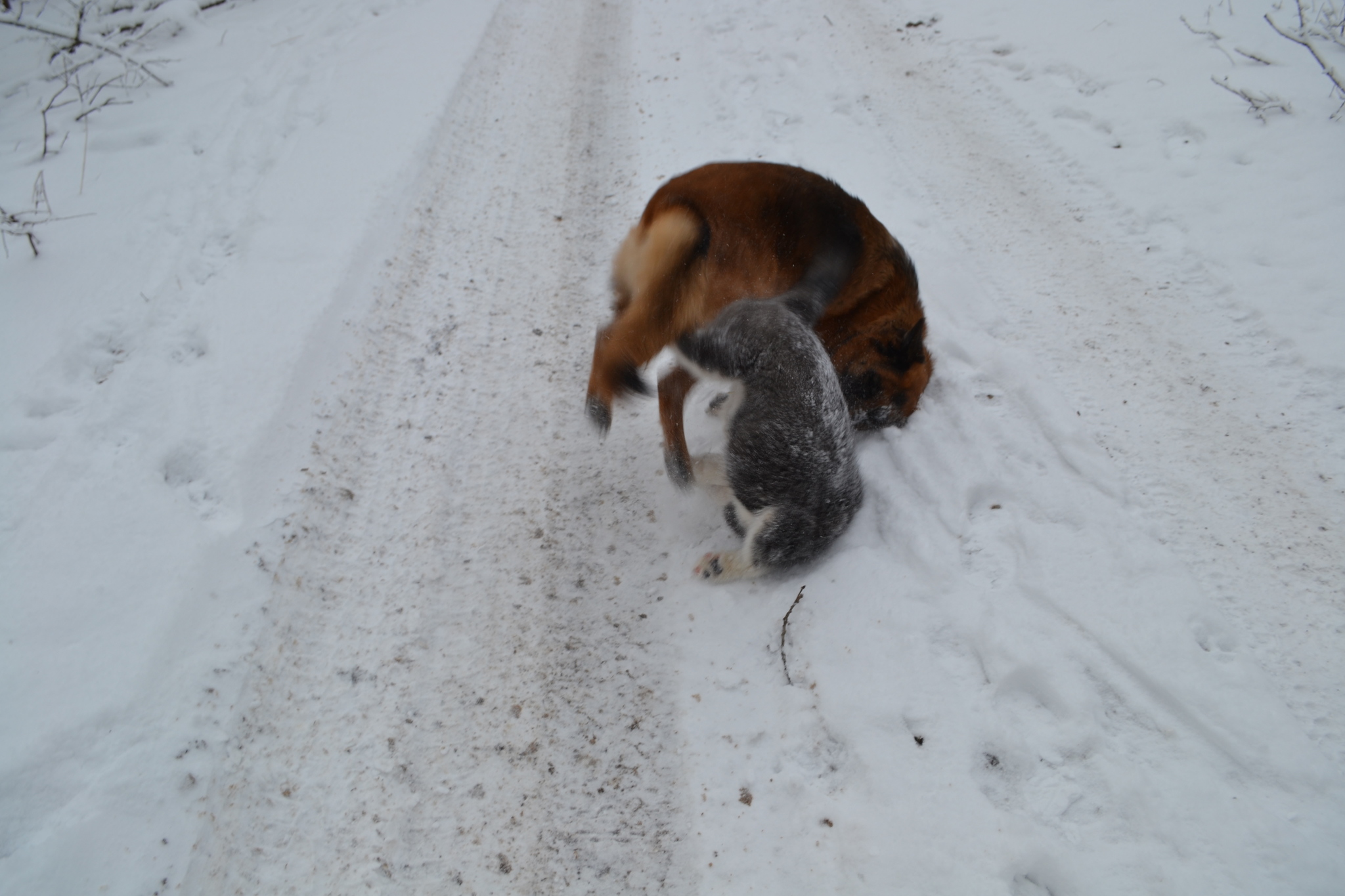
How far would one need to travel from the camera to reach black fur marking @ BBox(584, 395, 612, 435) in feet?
10.4

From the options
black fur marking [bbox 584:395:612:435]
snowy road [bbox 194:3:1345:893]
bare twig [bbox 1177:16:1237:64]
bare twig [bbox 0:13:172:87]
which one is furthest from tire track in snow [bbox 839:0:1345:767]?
bare twig [bbox 0:13:172:87]

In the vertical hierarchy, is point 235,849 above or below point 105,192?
below

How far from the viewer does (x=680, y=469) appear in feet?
11.1

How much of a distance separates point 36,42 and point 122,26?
1101 mm

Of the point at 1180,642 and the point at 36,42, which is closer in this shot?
the point at 1180,642

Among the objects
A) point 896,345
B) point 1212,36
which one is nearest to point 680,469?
point 896,345

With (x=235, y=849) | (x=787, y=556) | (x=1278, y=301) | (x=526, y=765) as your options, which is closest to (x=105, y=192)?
(x=235, y=849)

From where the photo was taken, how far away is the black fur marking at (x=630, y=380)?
10.1 ft

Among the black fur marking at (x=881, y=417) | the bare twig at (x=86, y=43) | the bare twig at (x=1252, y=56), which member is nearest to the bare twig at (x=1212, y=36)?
the bare twig at (x=1252, y=56)

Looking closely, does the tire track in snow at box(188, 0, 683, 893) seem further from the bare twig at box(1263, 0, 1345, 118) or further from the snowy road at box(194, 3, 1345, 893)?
the bare twig at box(1263, 0, 1345, 118)

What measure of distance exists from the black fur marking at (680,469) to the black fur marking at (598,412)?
401 millimetres

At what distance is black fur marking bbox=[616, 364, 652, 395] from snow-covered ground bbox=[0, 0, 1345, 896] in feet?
0.86

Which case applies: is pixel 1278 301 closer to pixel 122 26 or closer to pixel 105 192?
pixel 105 192

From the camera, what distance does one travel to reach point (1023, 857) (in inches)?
90.7
